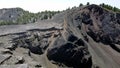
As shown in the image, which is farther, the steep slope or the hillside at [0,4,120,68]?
the steep slope

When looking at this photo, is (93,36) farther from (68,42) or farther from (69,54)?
(69,54)

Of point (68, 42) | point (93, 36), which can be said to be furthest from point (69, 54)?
point (93, 36)

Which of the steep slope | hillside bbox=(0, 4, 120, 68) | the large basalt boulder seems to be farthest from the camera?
the steep slope

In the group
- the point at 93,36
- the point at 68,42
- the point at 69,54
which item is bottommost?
the point at 69,54

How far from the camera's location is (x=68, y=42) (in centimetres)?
6856

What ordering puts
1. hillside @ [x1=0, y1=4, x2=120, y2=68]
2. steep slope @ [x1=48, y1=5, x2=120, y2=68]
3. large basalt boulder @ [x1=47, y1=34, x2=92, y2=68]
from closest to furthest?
hillside @ [x1=0, y1=4, x2=120, y2=68] → large basalt boulder @ [x1=47, y1=34, x2=92, y2=68] → steep slope @ [x1=48, y1=5, x2=120, y2=68]

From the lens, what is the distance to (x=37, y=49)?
70562 millimetres

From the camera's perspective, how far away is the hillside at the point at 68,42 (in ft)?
212

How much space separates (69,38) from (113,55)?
1682cm

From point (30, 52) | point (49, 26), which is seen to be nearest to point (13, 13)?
point (49, 26)

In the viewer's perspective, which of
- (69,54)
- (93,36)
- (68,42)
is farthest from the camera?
(93,36)

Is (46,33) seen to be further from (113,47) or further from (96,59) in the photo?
(113,47)

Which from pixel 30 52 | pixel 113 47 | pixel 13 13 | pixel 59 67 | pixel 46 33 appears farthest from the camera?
pixel 13 13

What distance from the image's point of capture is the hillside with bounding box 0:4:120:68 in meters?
64.6
